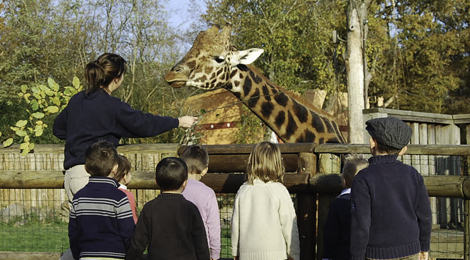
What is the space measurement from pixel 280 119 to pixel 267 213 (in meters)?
3.62

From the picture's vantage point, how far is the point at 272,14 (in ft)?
67.5

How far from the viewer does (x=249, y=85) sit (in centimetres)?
794

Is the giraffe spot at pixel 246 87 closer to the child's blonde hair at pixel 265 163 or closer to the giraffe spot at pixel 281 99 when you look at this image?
the giraffe spot at pixel 281 99

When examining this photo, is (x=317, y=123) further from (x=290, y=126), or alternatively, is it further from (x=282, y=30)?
(x=282, y=30)

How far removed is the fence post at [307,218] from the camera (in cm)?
498

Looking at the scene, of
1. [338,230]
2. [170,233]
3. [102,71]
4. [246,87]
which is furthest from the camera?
[246,87]

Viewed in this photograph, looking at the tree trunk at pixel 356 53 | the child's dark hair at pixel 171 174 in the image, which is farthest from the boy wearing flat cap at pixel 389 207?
the tree trunk at pixel 356 53

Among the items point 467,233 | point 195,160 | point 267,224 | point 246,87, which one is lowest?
point 467,233

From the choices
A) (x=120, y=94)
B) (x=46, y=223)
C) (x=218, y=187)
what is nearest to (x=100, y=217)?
(x=218, y=187)

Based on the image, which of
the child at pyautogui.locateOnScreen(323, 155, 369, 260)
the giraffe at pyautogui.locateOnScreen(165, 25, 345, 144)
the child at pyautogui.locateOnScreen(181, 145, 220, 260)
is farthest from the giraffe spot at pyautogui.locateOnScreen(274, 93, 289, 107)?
the child at pyautogui.locateOnScreen(323, 155, 369, 260)

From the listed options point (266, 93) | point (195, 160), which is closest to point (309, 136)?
A: point (266, 93)

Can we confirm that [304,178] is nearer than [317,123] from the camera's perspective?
Yes

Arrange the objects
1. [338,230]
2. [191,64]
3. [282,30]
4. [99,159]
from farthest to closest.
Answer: [282,30]
[191,64]
[338,230]
[99,159]

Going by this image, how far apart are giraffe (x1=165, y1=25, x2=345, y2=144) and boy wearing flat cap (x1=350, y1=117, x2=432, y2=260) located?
3.98m
